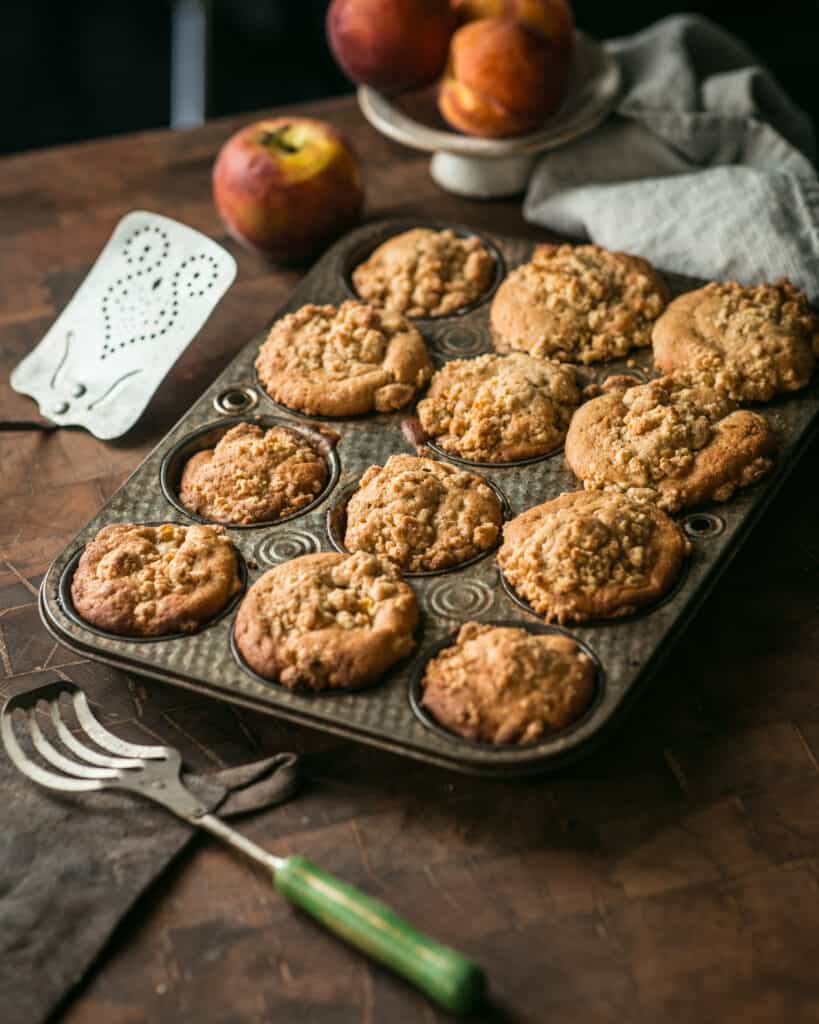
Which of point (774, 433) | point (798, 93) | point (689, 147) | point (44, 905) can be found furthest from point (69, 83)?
point (44, 905)

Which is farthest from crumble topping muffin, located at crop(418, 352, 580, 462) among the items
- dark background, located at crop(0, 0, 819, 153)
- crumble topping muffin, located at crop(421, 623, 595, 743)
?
dark background, located at crop(0, 0, 819, 153)

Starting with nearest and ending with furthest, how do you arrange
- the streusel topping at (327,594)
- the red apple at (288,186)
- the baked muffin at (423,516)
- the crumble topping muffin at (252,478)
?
the streusel topping at (327,594)
the baked muffin at (423,516)
the crumble topping muffin at (252,478)
the red apple at (288,186)

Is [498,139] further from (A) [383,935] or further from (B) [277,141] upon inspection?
(A) [383,935]

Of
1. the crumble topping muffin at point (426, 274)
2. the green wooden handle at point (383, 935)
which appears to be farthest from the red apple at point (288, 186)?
the green wooden handle at point (383, 935)

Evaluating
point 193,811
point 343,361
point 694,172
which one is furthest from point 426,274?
point 193,811

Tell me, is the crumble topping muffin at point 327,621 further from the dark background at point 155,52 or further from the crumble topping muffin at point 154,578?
the dark background at point 155,52
